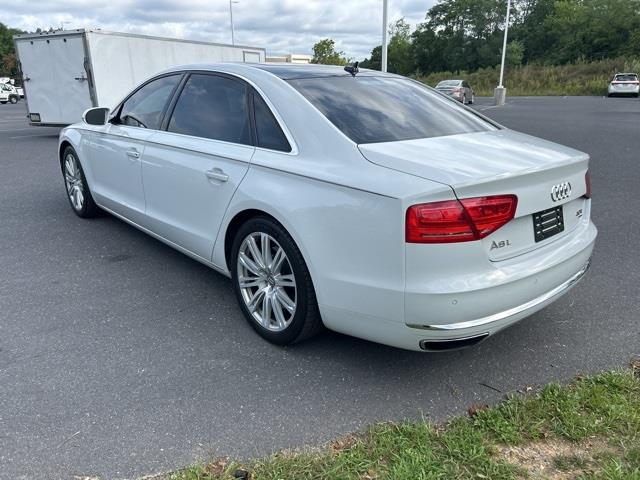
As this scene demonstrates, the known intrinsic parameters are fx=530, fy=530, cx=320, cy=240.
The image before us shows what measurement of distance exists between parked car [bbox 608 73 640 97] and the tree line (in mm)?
22209

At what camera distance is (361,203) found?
97.8 inches

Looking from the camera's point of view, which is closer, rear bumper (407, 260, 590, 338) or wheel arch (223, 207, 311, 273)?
rear bumper (407, 260, 590, 338)

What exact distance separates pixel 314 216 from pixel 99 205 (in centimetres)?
334

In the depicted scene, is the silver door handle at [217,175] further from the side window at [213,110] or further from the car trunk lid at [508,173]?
the car trunk lid at [508,173]

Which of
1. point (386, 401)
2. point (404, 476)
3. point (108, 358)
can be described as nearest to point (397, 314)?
point (386, 401)

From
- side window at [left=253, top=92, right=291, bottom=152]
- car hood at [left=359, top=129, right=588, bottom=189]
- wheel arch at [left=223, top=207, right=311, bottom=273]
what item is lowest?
wheel arch at [left=223, top=207, right=311, bottom=273]

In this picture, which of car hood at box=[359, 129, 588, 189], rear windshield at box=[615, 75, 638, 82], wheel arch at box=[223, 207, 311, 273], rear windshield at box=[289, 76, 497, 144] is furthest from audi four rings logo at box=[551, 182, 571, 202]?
rear windshield at box=[615, 75, 638, 82]

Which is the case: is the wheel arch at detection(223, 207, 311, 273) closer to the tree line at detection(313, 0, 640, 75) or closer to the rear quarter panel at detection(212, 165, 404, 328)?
the rear quarter panel at detection(212, 165, 404, 328)

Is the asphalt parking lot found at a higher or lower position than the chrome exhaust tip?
lower

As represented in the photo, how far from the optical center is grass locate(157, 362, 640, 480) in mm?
2148

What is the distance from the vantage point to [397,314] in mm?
2463

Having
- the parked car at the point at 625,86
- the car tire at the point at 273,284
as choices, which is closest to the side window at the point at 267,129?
the car tire at the point at 273,284

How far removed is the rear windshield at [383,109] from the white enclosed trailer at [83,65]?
1005 cm

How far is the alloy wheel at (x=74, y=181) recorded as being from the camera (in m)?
5.55
